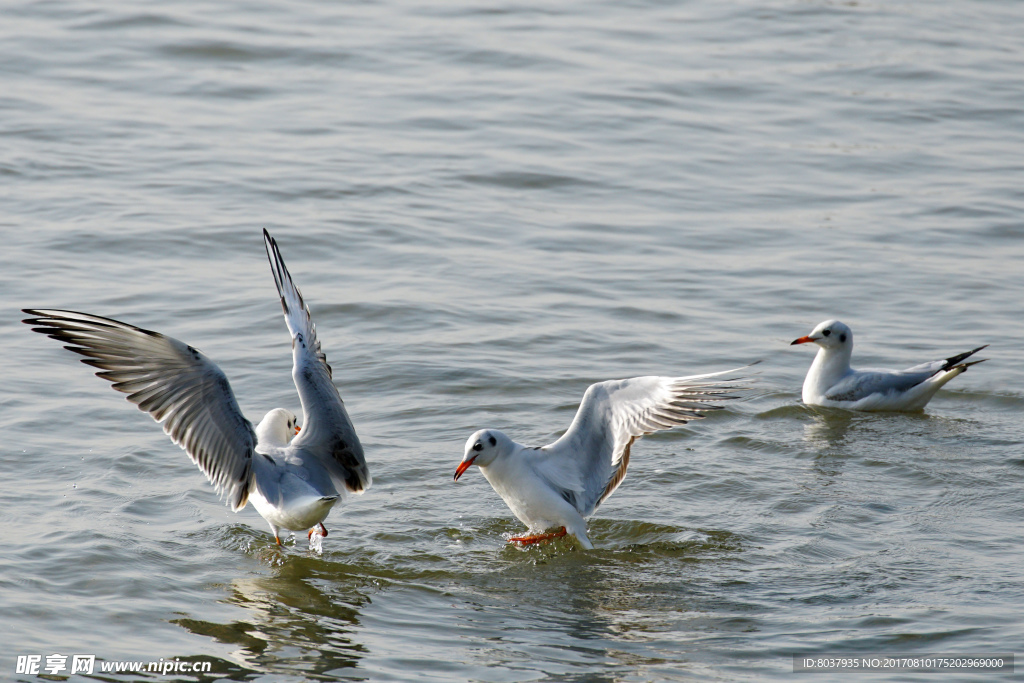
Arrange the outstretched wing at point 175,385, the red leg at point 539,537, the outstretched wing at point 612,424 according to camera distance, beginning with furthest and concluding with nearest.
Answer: the red leg at point 539,537 < the outstretched wing at point 612,424 < the outstretched wing at point 175,385

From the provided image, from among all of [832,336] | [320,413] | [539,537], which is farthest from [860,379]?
[320,413]

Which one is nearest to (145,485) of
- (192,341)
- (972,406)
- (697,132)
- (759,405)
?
(192,341)

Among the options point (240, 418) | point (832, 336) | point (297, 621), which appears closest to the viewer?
point (297, 621)

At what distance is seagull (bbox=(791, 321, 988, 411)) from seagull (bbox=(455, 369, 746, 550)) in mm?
2632

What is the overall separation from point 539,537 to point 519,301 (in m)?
4.14

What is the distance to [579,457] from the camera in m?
7.64

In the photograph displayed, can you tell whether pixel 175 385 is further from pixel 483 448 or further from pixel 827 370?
pixel 827 370

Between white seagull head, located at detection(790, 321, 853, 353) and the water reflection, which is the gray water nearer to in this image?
the water reflection

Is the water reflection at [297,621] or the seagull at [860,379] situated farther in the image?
the seagull at [860,379]

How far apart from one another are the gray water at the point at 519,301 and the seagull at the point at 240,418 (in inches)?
16.0

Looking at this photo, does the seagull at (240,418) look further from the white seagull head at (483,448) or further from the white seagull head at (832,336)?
the white seagull head at (832,336)

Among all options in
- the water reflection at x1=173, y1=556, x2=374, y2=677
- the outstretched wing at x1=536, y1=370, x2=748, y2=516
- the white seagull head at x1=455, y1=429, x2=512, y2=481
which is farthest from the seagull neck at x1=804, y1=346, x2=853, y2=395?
the water reflection at x1=173, y1=556, x2=374, y2=677

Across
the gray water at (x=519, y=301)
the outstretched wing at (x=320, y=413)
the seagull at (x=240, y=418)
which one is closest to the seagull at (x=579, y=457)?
the gray water at (x=519, y=301)

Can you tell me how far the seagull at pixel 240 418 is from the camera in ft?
21.1
